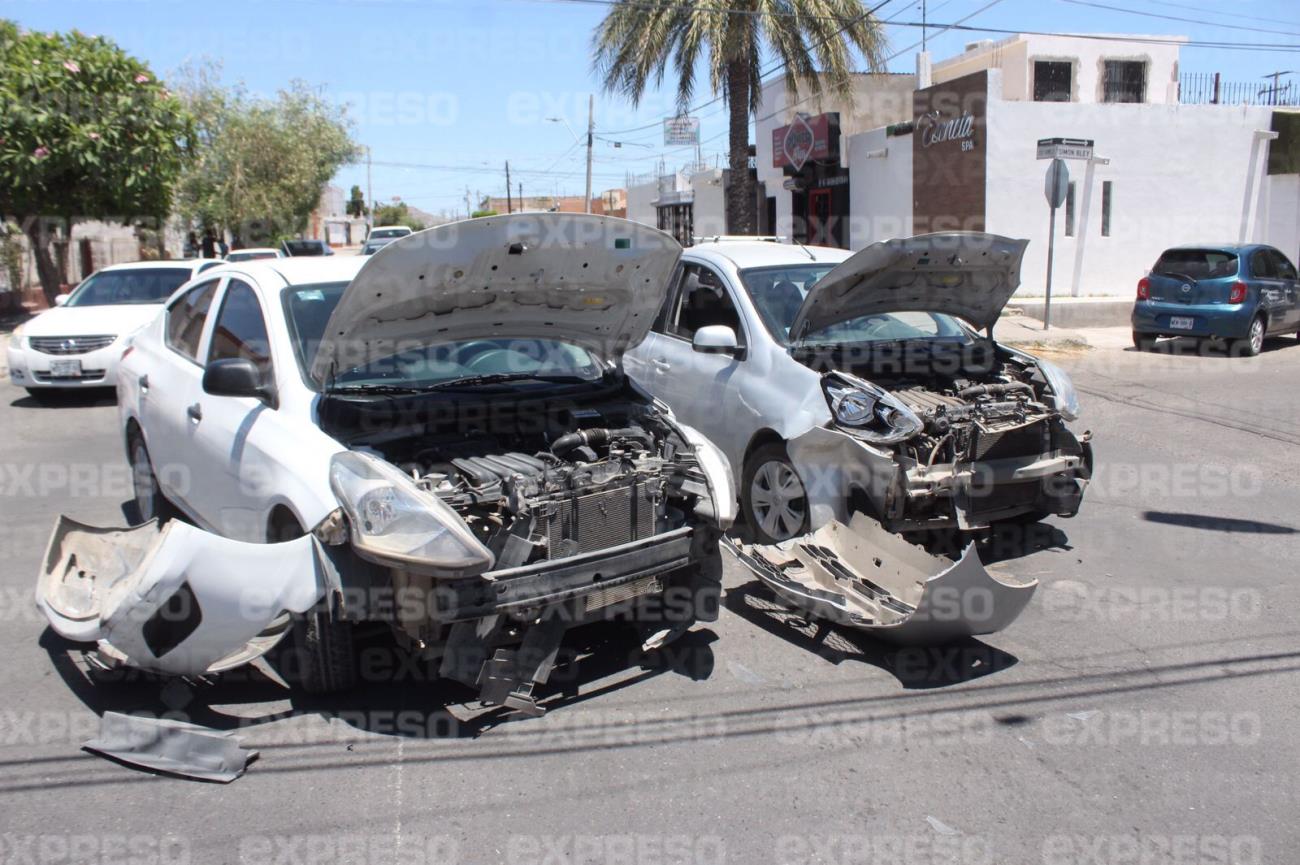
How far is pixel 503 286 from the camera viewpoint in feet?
15.1

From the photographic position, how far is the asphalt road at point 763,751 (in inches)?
134

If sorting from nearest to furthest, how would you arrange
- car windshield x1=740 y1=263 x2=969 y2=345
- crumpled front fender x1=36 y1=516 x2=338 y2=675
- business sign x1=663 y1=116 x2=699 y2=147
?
crumpled front fender x1=36 y1=516 x2=338 y2=675 → car windshield x1=740 y1=263 x2=969 y2=345 → business sign x1=663 y1=116 x2=699 y2=147

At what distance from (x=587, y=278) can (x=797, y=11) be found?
17.0 meters

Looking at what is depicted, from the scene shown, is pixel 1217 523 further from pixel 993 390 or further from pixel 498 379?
pixel 498 379

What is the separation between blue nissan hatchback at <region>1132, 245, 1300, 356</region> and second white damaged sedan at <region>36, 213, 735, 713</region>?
12.2 metres

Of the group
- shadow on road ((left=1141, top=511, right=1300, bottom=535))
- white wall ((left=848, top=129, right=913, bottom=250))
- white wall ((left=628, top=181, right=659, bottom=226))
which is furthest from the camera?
white wall ((left=628, top=181, right=659, bottom=226))

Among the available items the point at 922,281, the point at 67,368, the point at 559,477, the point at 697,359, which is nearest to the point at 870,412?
the point at 922,281

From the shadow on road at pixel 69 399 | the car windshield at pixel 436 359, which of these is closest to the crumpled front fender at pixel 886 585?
the car windshield at pixel 436 359

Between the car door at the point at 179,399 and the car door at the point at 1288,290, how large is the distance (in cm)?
1509

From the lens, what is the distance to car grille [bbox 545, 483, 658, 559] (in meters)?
4.20

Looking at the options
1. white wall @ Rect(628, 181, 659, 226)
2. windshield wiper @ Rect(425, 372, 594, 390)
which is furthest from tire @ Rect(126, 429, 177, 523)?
white wall @ Rect(628, 181, 659, 226)

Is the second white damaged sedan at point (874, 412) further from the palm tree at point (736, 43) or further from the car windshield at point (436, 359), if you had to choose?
the palm tree at point (736, 43)

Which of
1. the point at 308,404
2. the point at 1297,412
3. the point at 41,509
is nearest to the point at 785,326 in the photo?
the point at 308,404

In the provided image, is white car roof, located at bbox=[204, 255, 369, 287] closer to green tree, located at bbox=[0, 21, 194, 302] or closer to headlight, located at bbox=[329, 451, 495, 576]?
headlight, located at bbox=[329, 451, 495, 576]
